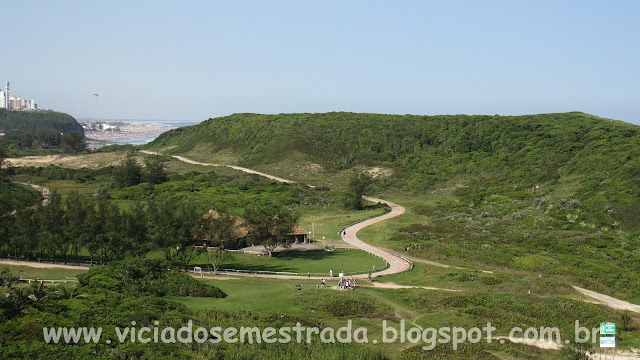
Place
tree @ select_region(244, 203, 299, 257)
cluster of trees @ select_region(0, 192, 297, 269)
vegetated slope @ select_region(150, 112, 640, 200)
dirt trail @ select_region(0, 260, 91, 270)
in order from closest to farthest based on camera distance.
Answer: dirt trail @ select_region(0, 260, 91, 270) < cluster of trees @ select_region(0, 192, 297, 269) < tree @ select_region(244, 203, 299, 257) < vegetated slope @ select_region(150, 112, 640, 200)

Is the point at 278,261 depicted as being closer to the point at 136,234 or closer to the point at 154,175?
the point at 136,234

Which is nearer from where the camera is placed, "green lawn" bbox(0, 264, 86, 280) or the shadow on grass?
"green lawn" bbox(0, 264, 86, 280)

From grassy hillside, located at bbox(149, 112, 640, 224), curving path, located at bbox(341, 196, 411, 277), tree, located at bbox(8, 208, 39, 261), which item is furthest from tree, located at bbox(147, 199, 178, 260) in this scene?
grassy hillside, located at bbox(149, 112, 640, 224)

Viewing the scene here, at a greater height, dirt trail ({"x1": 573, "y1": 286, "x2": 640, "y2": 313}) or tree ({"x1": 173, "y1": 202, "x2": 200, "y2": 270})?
tree ({"x1": 173, "y1": 202, "x2": 200, "y2": 270})

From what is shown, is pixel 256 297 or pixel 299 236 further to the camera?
pixel 299 236

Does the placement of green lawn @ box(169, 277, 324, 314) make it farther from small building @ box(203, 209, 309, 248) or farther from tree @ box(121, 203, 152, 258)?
small building @ box(203, 209, 309, 248)

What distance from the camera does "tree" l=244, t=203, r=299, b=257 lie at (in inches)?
2100

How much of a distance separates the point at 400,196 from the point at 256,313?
70.5m

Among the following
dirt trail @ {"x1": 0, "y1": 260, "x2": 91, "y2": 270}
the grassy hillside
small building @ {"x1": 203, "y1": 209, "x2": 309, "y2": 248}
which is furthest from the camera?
the grassy hillside

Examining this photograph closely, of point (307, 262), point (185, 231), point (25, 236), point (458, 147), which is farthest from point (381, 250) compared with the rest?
point (458, 147)

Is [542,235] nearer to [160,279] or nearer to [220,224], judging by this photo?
[220,224]

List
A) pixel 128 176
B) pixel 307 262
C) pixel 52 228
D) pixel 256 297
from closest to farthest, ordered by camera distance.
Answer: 1. pixel 256 297
2. pixel 52 228
3. pixel 307 262
4. pixel 128 176

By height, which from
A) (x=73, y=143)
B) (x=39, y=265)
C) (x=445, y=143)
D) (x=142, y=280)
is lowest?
(x=39, y=265)

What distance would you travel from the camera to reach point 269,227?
54.0 m
